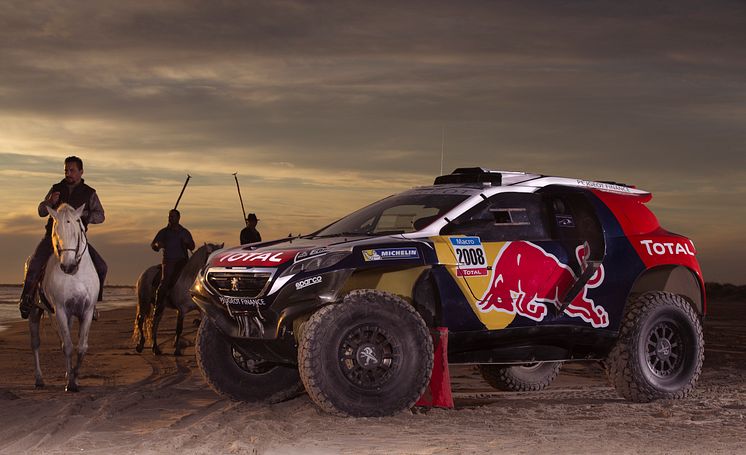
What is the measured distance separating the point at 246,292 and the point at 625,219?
4066 millimetres

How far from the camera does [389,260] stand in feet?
33.4

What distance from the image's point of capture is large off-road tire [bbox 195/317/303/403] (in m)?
11.3

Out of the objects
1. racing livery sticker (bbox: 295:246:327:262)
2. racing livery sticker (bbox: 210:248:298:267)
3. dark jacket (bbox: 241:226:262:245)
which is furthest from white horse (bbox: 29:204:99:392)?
dark jacket (bbox: 241:226:262:245)

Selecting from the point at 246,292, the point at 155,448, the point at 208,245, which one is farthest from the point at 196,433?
the point at 208,245

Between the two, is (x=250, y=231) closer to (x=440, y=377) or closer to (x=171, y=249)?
(x=171, y=249)

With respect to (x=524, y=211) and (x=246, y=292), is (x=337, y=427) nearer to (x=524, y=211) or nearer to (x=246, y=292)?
(x=246, y=292)

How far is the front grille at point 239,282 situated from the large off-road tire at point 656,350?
12.5 feet

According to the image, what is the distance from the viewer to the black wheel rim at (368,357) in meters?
10.0

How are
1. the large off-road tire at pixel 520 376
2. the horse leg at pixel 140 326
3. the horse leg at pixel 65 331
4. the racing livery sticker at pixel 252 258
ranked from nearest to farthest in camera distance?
the racing livery sticker at pixel 252 258, the large off-road tire at pixel 520 376, the horse leg at pixel 65 331, the horse leg at pixel 140 326

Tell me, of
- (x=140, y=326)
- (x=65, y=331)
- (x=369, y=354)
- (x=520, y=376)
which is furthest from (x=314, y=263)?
(x=140, y=326)

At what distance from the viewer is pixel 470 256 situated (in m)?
10.6

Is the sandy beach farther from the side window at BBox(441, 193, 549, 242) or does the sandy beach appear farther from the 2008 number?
the side window at BBox(441, 193, 549, 242)

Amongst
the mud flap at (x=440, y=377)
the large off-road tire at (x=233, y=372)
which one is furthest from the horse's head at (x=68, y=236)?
the mud flap at (x=440, y=377)

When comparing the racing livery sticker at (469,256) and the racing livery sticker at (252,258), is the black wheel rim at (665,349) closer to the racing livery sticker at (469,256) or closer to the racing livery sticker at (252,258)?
the racing livery sticker at (469,256)
